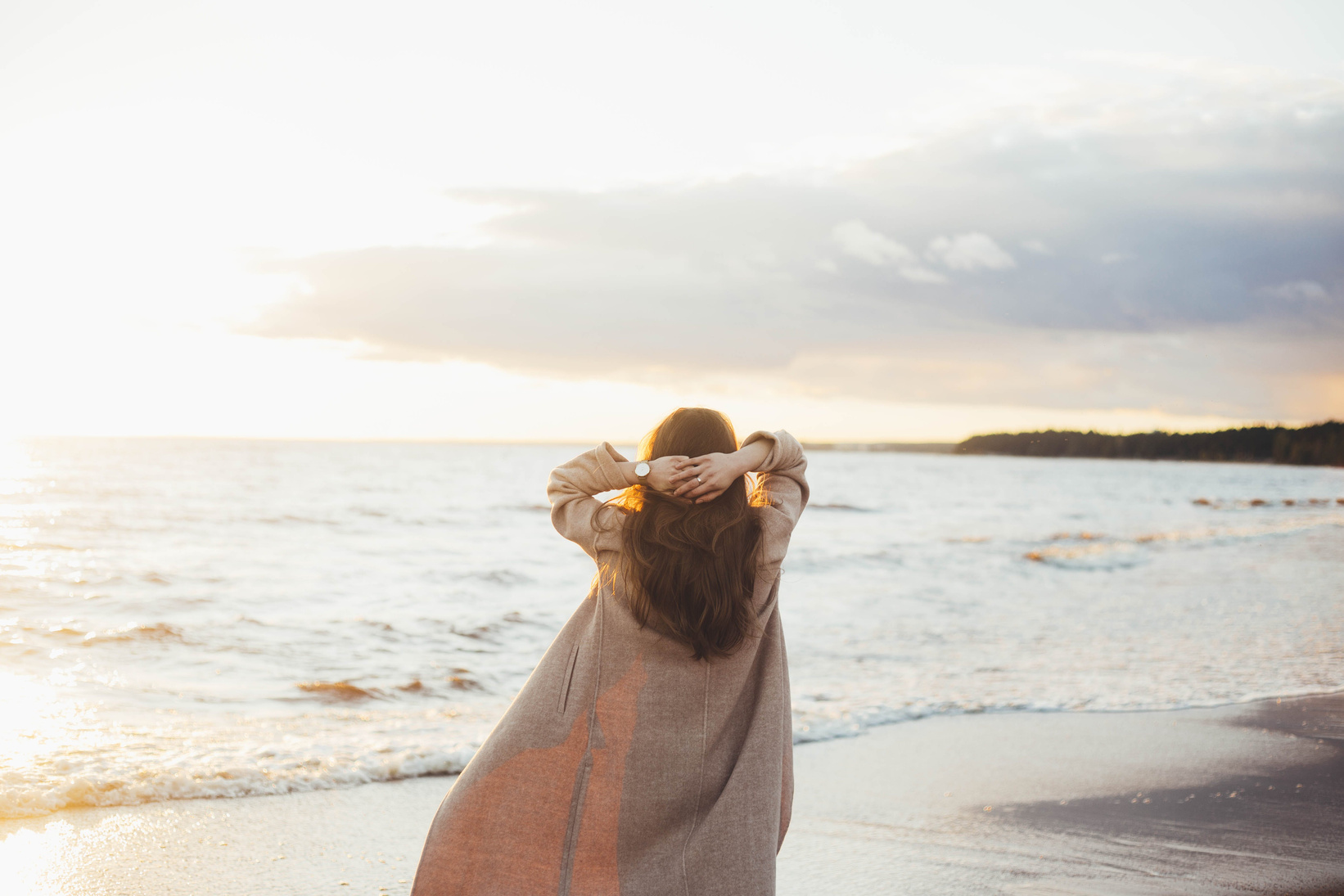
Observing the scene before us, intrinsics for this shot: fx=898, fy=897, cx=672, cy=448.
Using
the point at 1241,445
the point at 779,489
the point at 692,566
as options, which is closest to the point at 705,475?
the point at 692,566

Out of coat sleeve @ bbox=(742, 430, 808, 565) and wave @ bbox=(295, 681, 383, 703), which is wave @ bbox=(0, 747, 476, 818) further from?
coat sleeve @ bbox=(742, 430, 808, 565)

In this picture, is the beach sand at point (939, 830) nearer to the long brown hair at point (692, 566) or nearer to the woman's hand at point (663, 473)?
the long brown hair at point (692, 566)

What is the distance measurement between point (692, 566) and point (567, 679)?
44 cm

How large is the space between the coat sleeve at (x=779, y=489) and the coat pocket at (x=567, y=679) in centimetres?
53

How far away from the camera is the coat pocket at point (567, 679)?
224 cm

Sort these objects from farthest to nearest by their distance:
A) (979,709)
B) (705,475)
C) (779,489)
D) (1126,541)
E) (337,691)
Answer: (1126,541) → (337,691) → (979,709) → (779,489) → (705,475)

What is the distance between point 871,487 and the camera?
38.5m

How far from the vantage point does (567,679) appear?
2.27m

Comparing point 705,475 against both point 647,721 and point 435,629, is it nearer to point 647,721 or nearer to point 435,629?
point 647,721

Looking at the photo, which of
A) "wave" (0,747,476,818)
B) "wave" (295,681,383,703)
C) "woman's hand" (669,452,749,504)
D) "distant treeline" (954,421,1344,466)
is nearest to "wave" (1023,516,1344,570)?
"distant treeline" (954,421,1344,466)

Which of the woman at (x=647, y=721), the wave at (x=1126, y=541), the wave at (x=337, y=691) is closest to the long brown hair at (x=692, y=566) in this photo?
the woman at (x=647, y=721)

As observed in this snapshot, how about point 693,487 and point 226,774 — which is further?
point 226,774

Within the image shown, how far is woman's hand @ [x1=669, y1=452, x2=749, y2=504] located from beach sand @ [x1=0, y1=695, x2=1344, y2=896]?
6.05 ft

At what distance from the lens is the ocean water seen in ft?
16.1
